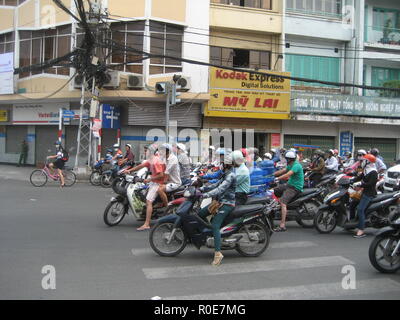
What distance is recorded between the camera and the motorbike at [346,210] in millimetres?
8594

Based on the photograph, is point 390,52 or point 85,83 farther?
point 390,52

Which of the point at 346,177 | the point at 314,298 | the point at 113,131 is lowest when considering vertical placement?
the point at 314,298

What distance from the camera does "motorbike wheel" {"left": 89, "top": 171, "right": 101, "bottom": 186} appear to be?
17625 mm

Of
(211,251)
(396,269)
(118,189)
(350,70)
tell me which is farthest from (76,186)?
(350,70)

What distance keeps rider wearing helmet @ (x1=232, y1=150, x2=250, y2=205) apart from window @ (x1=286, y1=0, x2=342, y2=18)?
1977cm

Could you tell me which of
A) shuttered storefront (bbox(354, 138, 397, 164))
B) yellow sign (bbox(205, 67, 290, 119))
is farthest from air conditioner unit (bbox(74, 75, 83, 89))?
shuttered storefront (bbox(354, 138, 397, 164))

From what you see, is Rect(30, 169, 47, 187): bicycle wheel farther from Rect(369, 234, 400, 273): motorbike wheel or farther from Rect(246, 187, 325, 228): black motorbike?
Rect(369, 234, 400, 273): motorbike wheel

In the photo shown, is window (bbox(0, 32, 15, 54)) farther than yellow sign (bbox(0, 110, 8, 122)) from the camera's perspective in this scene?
No

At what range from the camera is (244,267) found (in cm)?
638

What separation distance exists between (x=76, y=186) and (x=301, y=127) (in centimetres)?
1354

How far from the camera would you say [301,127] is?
24.6 meters

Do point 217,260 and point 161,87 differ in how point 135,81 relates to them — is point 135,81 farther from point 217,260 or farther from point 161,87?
point 217,260

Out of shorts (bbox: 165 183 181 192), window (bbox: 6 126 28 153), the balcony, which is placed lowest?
shorts (bbox: 165 183 181 192)

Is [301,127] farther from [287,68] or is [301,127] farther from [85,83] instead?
[85,83]
